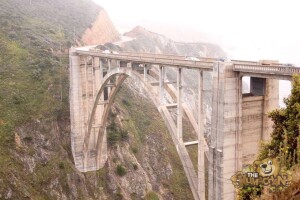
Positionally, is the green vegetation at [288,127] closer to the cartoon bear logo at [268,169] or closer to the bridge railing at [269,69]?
the cartoon bear logo at [268,169]

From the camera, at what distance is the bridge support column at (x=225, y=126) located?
18531 mm

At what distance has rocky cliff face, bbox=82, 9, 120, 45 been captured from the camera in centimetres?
7356

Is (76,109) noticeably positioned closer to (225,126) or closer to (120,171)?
(120,171)

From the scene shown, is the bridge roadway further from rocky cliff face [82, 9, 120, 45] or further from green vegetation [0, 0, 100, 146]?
rocky cliff face [82, 9, 120, 45]

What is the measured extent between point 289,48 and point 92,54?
484 feet

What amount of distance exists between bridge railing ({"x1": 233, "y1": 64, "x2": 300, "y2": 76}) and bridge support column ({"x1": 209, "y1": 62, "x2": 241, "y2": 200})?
72 centimetres

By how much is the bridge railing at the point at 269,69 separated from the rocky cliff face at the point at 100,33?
54.6 metres

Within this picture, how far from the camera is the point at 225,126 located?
61.0 ft

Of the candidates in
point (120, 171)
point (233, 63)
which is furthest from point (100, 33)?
point (233, 63)

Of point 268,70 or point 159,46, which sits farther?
point 159,46

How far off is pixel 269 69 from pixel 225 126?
3931mm

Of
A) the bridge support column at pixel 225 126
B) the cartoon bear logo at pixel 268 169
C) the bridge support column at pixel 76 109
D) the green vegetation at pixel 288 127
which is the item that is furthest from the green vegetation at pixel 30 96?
the cartoon bear logo at pixel 268 169

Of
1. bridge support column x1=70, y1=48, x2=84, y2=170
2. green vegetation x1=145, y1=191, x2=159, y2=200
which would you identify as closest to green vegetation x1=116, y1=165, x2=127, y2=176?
green vegetation x1=145, y1=191, x2=159, y2=200

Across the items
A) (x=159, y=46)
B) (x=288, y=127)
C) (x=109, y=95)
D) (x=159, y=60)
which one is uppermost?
(x=159, y=46)
